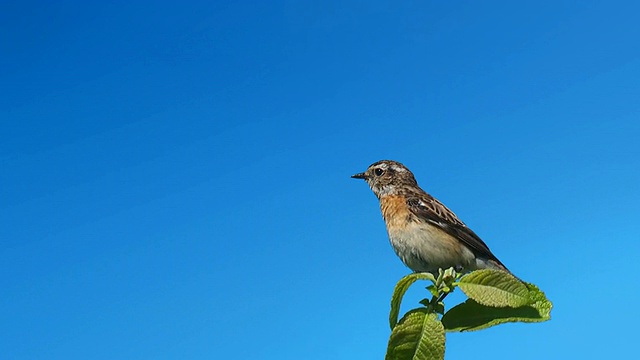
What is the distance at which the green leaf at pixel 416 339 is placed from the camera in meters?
3.25

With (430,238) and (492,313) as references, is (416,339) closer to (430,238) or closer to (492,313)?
(492,313)

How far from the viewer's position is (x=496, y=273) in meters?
3.43

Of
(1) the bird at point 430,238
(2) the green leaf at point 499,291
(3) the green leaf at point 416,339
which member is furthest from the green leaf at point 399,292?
(1) the bird at point 430,238

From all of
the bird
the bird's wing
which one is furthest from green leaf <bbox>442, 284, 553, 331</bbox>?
the bird's wing

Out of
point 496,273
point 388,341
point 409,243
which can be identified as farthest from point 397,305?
point 409,243

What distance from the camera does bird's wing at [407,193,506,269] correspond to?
10.9 metres

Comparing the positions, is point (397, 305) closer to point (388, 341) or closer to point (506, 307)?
point (388, 341)

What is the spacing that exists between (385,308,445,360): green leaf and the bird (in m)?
7.43

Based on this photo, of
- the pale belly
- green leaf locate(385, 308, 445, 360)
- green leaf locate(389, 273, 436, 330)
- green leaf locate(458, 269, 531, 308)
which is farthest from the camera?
the pale belly

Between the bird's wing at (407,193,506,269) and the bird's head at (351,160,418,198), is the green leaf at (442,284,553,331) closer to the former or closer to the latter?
the bird's wing at (407,193,506,269)

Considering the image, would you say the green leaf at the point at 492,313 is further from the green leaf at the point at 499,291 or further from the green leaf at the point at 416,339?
the green leaf at the point at 416,339

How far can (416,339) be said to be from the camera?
3.31m

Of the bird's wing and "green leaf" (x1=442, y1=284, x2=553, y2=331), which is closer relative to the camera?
"green leaf" (x1=442, y1=284, x2=553, y2=331)

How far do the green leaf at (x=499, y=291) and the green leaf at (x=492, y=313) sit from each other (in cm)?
8
